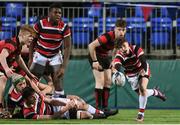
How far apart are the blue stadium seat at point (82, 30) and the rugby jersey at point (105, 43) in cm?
586

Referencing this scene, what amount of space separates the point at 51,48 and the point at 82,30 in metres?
7.19

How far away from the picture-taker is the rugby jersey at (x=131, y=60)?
39.2 ft

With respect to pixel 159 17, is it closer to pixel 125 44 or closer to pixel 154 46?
pixel 154 46

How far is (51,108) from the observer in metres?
11.3

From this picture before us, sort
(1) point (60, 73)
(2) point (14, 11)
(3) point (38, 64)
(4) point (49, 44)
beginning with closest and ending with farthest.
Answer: (1) point (60, 73) → (4) point (49, 44) → (3) point (38, 64) → (2) point (14, 11)

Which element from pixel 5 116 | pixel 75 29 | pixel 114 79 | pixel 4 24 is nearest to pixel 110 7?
pixel 75 29

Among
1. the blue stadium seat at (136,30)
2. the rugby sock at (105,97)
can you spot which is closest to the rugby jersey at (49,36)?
the rugby sock at (105,97)

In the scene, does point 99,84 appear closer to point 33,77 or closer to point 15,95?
point 33,77

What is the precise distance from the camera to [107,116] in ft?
38.3

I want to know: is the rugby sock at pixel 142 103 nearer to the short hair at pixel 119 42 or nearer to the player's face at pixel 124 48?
the player's face at pixel 124 48

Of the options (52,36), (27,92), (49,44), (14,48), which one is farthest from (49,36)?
(27,92)

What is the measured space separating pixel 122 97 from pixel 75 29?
3.50 metres

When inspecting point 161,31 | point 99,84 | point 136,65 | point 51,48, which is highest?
point 51,48

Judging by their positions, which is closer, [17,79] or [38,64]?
[17,79]
